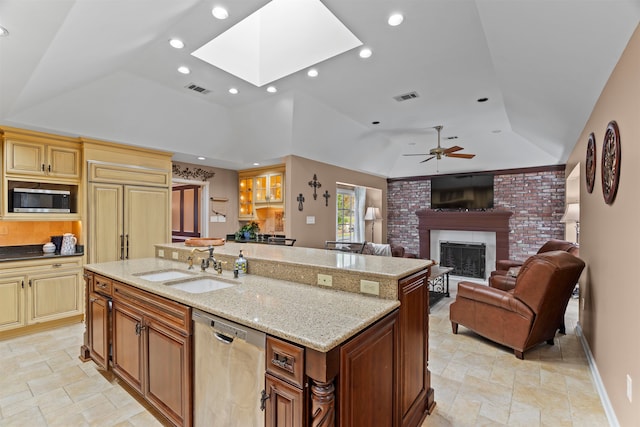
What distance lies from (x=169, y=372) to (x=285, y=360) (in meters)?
1.08

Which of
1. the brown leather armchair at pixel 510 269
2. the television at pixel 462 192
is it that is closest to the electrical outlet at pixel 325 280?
the brown leather armchair at pixel 510 269

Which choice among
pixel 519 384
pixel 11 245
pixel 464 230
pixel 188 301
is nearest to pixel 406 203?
pixel 464 230

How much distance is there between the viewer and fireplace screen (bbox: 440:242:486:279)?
22.5ft

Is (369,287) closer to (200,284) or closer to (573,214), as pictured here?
(200,284)

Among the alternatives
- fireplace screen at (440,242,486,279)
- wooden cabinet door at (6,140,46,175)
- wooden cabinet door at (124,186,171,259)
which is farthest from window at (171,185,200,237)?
fireplace screen at (440,242,486,279)

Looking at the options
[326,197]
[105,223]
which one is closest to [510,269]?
[326,197]

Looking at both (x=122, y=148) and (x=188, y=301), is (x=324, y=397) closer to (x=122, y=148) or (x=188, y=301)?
(x=188, y=301)

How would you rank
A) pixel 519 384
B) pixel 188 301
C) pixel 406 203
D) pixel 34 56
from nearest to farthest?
1. pixel 188 301
2. pixel 34 56
3. pixel 519 384
4. pixel 406 203

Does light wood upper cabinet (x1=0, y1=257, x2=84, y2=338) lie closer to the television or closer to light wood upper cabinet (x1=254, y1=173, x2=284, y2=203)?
light wood upper cabinet (x1=254, y1=173, x2=284, y2=203)

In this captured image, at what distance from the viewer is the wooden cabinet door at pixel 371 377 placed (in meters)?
1.34

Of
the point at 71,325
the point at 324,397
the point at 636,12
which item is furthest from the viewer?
the point at 71,325

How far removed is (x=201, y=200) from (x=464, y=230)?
5.78 m

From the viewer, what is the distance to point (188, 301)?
5.92 ft

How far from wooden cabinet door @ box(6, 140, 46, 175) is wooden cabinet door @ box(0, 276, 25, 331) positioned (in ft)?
4.15
